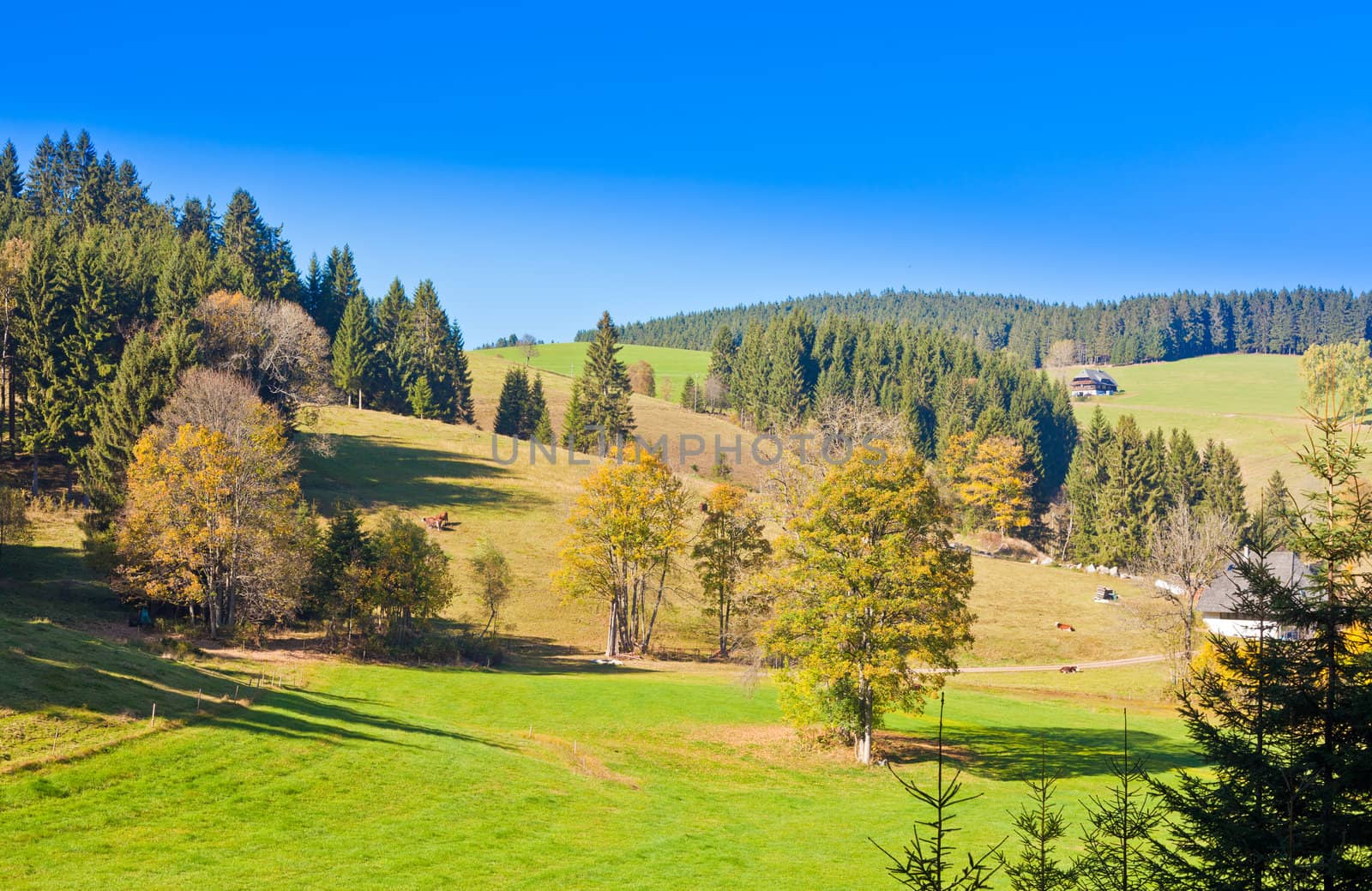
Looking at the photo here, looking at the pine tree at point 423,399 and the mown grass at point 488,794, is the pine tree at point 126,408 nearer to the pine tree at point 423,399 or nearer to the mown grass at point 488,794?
the mown grass at point 488,794

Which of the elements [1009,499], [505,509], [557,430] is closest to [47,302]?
[505,509]

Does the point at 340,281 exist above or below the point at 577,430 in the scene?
above

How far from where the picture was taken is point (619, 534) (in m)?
61.3

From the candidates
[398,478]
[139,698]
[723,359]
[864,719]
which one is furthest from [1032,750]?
[723,359]

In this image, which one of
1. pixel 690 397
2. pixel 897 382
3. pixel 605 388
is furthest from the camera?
pixel 690 397

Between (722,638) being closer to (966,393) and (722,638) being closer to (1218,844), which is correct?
(1218,844)

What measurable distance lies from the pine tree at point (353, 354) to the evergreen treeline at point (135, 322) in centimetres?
20

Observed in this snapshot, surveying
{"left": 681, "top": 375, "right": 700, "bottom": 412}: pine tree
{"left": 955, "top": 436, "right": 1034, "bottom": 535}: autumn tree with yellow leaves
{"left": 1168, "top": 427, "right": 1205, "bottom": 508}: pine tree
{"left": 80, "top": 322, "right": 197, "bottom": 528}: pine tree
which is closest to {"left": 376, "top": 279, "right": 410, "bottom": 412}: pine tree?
{"left": 80, "top": 322, "right": 197, "bottom": 528}: pine tree

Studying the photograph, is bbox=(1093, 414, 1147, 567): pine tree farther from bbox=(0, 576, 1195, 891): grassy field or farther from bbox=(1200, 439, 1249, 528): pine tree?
bbox=(0, 576, 1195, 891): grassy field

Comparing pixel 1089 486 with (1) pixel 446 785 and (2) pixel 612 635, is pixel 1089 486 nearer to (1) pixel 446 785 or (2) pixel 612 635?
(2) pixel 612 635

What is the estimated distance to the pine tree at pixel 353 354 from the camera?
115688 mm

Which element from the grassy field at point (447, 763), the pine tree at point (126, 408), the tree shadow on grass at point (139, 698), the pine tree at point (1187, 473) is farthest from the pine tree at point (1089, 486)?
the pine tree at point (126, 408)

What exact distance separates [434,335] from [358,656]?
9222 cm

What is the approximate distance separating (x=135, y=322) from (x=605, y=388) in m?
60.6
